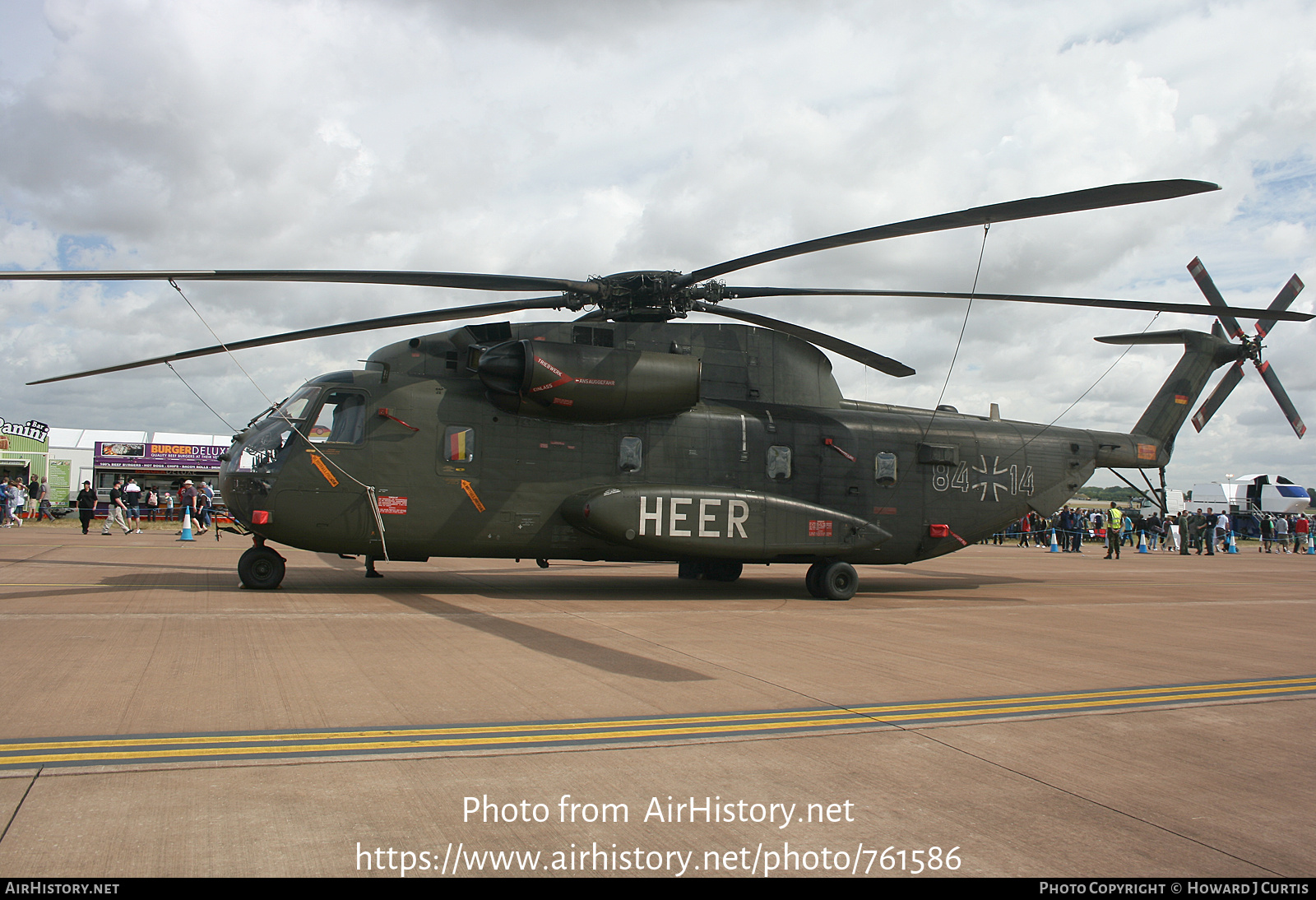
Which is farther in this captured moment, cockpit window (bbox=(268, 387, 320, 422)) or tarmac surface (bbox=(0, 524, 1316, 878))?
cockpit window (bbox=(268, 387, 320, 422))

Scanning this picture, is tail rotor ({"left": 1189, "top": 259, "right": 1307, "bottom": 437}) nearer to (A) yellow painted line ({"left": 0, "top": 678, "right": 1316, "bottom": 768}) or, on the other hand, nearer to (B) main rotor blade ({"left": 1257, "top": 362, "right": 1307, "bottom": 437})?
(B) main rotor blade ({"left": 1257, "top": 362, "right": 1307, "bottom": 437})

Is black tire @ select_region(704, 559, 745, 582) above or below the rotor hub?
below

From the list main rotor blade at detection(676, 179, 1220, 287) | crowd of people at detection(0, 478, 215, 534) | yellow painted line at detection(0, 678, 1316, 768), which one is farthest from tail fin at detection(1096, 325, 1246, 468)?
crowd of people at detection(0, 478, 215, 534)

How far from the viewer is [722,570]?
15.7 meters

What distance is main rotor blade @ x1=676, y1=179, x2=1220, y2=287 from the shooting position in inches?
320

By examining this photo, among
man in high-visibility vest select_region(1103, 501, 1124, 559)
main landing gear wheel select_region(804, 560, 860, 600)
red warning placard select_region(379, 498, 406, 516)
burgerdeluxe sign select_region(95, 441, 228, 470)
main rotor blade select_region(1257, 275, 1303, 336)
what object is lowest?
main landing gear wheel select_region(804, 560, 860, 600)

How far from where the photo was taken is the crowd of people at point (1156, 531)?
32438mm

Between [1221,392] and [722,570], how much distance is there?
11996 millimetres

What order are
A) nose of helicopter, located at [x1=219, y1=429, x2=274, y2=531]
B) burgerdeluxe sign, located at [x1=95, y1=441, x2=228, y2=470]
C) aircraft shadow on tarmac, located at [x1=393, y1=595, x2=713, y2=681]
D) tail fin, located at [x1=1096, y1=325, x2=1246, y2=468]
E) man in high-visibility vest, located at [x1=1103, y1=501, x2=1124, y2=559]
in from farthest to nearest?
1. burgerdeluxe sign, located at [x1=95, y1=441, x2=228, y2=470]
2. man in high-visibility vest, located at [x1=1103, y1=501, x2=1124, y2=559]
3. tail fin, located at [x1=1096, y1=325, x2=1246, y2=468]
4. nose of helicopter, located at [x1=219, y1=429, x2=274, y2=531]
5. aircraft shadow on tarmac, located at [x1=393, y1=595, x2=713, y2=681]

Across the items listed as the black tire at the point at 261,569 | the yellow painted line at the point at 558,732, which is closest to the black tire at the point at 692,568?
the black tire at the point at 261,569

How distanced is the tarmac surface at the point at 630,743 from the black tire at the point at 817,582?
9.22 feet

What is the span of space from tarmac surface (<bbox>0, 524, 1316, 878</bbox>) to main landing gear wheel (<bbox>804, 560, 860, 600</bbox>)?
277 cm

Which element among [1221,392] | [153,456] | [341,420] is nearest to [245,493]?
[341,420]

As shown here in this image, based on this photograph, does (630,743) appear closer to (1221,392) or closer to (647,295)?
(647,295)
